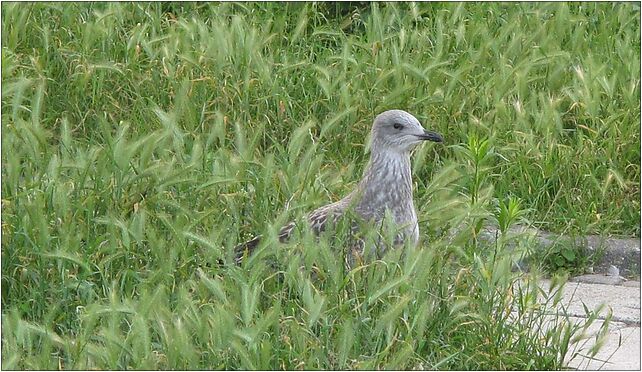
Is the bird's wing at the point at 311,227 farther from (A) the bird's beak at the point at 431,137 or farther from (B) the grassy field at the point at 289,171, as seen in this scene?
(A) the bird's beak at the point at 431,137

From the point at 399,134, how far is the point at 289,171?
0.60 meters

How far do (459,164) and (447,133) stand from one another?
726 millimetres

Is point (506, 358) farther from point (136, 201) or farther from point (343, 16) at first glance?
point (343, 16)

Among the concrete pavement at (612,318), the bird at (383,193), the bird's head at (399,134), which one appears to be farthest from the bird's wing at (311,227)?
the concrete pavement at (612,318)

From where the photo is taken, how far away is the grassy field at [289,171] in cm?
478

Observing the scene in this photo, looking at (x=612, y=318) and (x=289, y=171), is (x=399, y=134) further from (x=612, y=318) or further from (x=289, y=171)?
(x=612, y=318)

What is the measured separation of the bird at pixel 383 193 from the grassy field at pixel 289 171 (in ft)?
0.31

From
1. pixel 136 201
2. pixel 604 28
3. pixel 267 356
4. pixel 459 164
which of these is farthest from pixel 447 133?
pixel 267 356

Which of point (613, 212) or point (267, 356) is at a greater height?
point (267, 356)

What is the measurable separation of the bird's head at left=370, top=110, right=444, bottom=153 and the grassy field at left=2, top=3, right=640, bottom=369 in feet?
0.66

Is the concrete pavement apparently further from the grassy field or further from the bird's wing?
the bird's wing

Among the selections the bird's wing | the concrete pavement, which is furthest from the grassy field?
the concrete pavement

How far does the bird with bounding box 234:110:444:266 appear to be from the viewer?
563 centimetres

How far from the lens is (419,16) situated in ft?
27.0
